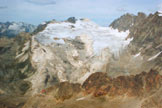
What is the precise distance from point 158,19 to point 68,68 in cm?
5597

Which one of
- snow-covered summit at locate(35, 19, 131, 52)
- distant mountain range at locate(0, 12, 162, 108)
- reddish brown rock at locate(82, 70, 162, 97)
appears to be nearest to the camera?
distant mountain range at locate(0, 12, 162, 108)

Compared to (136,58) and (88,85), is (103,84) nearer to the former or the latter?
(88,85)

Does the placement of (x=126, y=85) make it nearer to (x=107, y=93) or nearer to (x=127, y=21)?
(x=107, y=93)

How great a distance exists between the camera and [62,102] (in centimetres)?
6512

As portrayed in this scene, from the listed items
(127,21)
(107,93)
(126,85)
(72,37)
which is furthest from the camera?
(127,21)

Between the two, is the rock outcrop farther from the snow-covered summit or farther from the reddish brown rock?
the reddish brown rock

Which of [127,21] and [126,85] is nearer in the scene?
[126,85]

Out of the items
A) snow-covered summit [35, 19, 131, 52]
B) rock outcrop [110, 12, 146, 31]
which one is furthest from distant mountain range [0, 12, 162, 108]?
rock outcrop [110, 12, 146, 31]

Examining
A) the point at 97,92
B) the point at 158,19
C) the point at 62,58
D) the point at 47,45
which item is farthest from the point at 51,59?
the point at 158,19

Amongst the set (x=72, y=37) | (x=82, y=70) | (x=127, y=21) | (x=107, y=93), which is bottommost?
(x=107, y=93)

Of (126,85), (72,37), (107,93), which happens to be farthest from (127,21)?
(107,93)

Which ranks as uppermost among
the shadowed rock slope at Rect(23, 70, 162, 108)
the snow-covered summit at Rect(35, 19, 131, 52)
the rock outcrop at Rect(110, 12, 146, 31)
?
the rock outcrop at Rect(110, 12, 146, 31)

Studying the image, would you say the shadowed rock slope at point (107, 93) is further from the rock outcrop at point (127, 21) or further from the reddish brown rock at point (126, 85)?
the rock outcrop at point (127, 21)

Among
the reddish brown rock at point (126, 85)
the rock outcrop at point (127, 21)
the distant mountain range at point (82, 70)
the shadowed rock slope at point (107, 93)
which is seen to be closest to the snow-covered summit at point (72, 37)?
the distant mountain range at point (82, 70)
